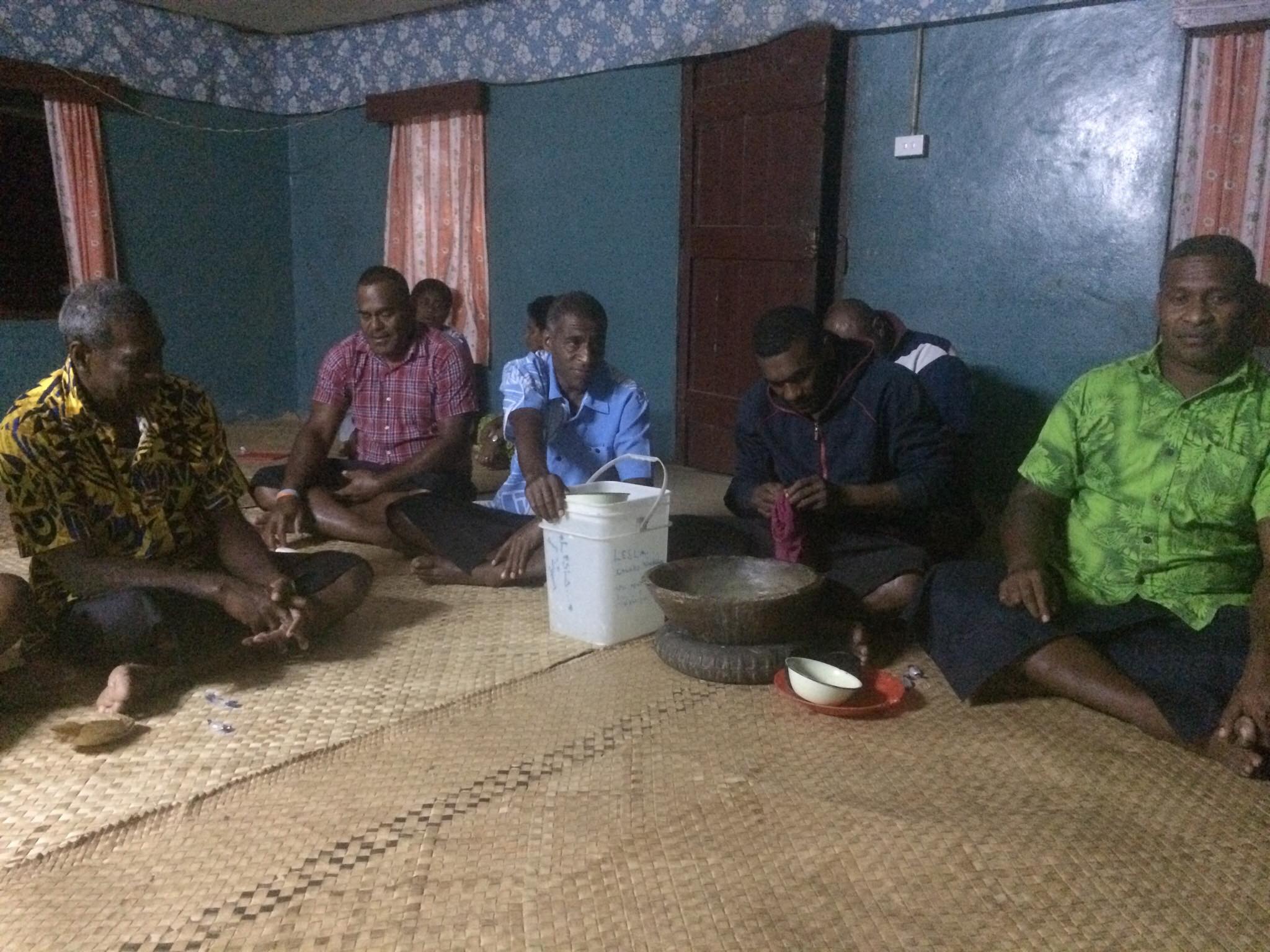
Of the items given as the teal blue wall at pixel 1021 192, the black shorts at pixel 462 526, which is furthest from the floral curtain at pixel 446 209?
the black shorts at pixel 462 526

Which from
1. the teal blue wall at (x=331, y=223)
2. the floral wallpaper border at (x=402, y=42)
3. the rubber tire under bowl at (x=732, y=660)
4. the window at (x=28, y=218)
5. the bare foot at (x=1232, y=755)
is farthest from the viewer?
the teal blue wall at (x=331, y=223)

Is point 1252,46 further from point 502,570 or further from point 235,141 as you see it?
point 235,141

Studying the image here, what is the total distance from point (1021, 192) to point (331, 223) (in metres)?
4.72

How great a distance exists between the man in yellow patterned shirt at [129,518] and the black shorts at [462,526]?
2.32 ft

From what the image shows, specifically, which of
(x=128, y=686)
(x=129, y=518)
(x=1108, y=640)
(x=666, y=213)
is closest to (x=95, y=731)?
(x=128, y=686)

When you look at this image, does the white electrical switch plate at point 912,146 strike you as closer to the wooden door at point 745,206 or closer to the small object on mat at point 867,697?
the wooden door at point 745,206

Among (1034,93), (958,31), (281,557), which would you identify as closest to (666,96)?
(958,31)

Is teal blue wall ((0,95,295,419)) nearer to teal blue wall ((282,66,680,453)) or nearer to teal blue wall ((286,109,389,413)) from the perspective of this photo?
teal blue wall ((286,109,389,413))

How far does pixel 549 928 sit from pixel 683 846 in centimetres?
30

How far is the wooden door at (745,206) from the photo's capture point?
448cm

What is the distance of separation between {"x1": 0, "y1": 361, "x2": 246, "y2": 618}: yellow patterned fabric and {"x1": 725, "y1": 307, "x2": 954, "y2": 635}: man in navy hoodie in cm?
140

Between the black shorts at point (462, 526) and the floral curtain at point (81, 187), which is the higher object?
the floral curtain at point (81, 187)

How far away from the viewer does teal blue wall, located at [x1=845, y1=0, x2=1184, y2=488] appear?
374 cm

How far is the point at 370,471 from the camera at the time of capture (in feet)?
11.7
